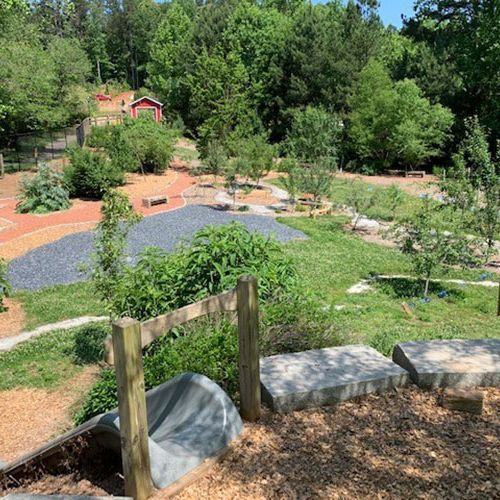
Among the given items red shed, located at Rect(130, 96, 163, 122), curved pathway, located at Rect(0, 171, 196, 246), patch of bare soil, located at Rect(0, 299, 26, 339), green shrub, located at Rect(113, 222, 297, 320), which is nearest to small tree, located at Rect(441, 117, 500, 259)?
green shrub, located at Rect(113, 222, 297, 320)

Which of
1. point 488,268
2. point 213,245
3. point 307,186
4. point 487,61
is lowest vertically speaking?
point 488,268

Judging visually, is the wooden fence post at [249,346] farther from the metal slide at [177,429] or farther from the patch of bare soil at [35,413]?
the patch of bare soil at [35,413]

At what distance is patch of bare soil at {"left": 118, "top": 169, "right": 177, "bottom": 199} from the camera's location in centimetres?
2167

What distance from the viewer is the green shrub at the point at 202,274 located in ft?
19.3

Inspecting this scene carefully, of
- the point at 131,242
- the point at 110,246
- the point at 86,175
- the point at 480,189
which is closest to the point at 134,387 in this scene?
the point at 110,246

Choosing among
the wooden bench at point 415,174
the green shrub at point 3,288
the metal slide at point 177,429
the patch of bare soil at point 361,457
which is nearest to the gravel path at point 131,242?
the green shrub at point 3,288

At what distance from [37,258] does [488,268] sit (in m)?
10.7

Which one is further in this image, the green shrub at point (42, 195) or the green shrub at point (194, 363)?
the green shrub at point (42, 195)

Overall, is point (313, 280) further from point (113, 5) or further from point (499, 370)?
point (113, 5)

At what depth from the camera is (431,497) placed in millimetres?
3301

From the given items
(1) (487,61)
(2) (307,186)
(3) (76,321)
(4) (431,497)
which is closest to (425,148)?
(1) (487,61)

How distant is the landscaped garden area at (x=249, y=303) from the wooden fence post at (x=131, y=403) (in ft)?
0.04

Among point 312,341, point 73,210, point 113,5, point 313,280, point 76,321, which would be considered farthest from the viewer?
point 113,5

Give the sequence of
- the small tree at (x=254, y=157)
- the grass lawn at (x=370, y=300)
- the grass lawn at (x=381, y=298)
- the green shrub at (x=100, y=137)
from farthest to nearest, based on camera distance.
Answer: the green shrub at (x=100, y=137) → the small tree at (x=254, y=157) → the grass lawn at (x=370, y=300) → the grass lawn at (x=381, y=298)
